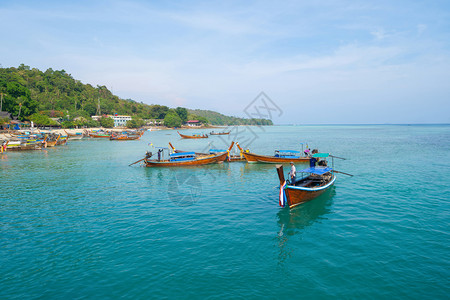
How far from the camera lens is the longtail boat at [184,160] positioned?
32522 mm

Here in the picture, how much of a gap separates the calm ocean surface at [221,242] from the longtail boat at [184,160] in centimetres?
928

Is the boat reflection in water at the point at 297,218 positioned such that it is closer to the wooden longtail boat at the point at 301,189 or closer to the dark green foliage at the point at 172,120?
the wooden longtail boat at the point at 301,189

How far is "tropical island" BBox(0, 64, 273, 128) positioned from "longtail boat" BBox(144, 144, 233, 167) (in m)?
22.8

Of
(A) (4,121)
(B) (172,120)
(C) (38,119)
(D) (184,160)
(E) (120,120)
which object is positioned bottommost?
(D) (184,160)

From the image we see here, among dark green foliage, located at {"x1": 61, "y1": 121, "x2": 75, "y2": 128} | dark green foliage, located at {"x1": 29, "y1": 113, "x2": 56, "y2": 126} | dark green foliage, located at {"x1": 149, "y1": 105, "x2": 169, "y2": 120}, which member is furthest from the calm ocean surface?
dark green foliage, located at {"x1": 149, "y1": 105, "x2": 169, "y2": 120}

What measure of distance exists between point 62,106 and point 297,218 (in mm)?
141178

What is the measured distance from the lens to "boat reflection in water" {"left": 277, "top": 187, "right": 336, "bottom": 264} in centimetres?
1204

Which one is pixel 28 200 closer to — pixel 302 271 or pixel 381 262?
pixel 302 271

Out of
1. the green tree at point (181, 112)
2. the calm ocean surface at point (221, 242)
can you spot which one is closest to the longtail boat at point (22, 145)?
the calm ocean surface at point (221, 242)

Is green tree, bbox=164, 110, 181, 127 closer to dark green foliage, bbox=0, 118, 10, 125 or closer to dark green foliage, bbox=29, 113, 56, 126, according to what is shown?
dark green foliage, bbox=29, 113, 56, 126

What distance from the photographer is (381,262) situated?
10.4 metres

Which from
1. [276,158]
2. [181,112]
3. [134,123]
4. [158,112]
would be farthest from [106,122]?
[276,158]

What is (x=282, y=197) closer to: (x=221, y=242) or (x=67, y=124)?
(x=221, y=242)

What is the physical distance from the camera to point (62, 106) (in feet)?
408
